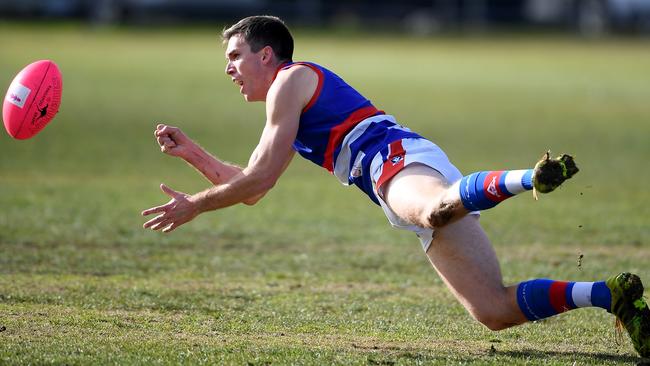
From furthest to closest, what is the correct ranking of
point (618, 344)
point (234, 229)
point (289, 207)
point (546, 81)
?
point (546, 81), point (289, 207), point (234, 229), point (618, 344)

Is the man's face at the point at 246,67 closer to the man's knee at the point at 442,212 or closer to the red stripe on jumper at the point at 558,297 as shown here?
the man's knee at the point at 442,212

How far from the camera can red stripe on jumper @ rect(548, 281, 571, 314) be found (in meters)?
5.84

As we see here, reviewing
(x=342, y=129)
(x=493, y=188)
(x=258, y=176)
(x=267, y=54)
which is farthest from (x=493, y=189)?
(x=267, y=54)

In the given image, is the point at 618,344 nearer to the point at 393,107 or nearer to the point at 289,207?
the point at 289,207

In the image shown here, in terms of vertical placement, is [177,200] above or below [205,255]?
above

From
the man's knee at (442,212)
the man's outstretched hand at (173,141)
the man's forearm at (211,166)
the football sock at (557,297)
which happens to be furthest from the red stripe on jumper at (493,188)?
the man's outstretched hand at (173,141)

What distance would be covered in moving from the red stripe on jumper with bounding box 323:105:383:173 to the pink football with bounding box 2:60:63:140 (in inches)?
89.1

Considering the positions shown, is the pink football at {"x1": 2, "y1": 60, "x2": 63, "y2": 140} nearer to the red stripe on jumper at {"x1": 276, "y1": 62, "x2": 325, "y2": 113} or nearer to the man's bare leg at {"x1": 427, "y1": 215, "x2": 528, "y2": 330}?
the red stripe on jumper at {"x1": 276, "y1": 62, "x2": 325, "y2": 113}

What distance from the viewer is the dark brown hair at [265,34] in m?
6.58

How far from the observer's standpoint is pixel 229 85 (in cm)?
2859

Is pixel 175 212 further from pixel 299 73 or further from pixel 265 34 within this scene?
pixel 265 34

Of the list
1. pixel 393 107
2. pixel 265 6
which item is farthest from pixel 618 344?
pixel 265 6

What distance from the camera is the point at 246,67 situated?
6.59 metres

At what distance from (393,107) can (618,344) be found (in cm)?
1793
